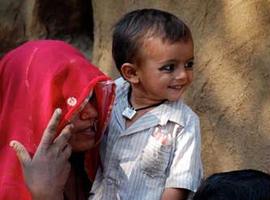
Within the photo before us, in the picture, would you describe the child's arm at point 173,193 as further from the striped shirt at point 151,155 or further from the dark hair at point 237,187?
the dark hair at point 237,187

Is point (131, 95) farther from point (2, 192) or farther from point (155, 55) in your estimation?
point (2, 192)

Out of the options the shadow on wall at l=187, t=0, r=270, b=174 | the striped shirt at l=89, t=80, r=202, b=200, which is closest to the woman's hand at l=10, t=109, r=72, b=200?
the striped shirt at l=89, t=80, r=202, b=200

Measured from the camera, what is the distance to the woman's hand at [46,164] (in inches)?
64.1

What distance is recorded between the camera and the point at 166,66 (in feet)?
5.74

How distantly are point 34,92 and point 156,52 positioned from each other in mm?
305

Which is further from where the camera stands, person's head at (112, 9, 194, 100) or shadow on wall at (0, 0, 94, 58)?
shadow on wall at (0, 0, 94, 58)

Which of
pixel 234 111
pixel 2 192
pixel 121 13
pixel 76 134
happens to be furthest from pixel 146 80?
pixel 121 13

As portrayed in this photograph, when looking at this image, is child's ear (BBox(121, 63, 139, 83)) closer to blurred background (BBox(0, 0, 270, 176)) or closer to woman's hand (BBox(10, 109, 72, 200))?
woman's hand (BBox(10, 109, 72, 200))

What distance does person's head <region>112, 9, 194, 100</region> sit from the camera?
1.75m

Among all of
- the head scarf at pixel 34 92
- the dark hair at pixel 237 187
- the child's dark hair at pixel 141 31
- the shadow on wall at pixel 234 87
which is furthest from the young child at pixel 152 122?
the shadow on wall at pixel 234 87

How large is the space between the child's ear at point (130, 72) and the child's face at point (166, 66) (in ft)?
0.09

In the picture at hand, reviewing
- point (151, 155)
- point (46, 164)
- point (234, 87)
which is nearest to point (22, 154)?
point (46, 164)

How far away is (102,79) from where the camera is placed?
1.74 m

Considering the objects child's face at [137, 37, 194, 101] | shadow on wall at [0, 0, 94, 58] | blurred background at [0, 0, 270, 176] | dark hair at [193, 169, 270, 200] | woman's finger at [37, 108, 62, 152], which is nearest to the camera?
dark hair at [193, 169, 270, 200]
